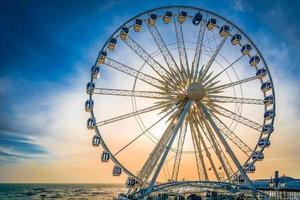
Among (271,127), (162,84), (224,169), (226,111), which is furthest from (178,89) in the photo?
(271,127)

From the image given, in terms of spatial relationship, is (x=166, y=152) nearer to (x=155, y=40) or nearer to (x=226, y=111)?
(x=226, y=111)

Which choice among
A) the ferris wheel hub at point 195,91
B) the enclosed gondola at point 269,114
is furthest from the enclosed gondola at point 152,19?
the enclosed gondola at point 269,114

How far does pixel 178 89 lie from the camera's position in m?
26.8

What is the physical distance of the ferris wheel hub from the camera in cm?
2622

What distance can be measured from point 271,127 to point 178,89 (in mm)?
9575

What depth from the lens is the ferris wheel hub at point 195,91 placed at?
26.2m

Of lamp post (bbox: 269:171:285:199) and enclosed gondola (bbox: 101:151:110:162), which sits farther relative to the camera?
lamp post (bbox: 269:171:285:199)

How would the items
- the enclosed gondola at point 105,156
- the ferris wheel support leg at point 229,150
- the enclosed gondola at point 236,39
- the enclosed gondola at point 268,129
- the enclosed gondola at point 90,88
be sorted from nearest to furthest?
the ferris wheel support leg at point 229,150
the enclosed gondola at point 105,156
the enclosed gondola at point 90,88
the enclosed gondola at point 268,129
the enclosed gondola at point 236,39

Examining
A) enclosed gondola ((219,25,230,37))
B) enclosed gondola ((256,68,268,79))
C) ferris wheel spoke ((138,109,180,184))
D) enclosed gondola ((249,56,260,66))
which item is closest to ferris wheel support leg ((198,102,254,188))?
ferris wheel spoke ((138,109,180,184))

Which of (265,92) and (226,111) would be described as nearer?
(226,111)

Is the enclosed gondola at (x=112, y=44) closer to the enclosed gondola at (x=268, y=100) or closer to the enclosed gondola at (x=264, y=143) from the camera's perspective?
the enclosed gondola at (x=268, y=100)

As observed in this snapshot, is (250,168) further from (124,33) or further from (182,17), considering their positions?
(124,33)

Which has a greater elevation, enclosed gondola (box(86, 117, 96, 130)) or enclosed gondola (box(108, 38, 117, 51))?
enclosed gondola (box(108, 38, 117, 51))

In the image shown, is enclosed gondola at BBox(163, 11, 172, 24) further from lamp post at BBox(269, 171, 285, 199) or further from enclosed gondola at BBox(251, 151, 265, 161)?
lamp post at BBox(269, 171, 285, 199)
